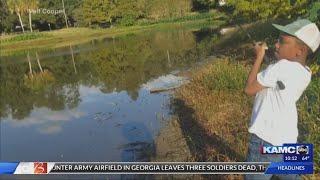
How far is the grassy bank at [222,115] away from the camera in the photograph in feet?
26.2

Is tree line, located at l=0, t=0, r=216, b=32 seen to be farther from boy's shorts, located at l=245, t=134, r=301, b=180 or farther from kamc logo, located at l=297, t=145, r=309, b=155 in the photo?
kamc logo, located at l=297, t=145, r=309, b=155

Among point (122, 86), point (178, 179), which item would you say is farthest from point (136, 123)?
point (122, 86)

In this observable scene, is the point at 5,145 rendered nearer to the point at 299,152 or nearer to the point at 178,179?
the point at 178,179

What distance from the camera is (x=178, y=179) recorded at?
9.17 m

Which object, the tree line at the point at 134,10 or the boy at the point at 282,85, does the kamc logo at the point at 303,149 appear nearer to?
the boy at the point at 282,85

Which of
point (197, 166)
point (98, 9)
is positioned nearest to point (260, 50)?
point (197, 166)

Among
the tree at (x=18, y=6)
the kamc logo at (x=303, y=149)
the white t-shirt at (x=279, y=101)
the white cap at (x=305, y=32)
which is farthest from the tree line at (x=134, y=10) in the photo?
the kamc logo at (x=303, y=149)

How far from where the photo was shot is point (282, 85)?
197 inches

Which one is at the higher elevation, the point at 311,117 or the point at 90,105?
the point at 311,117

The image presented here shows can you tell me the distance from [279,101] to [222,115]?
22.4 feet

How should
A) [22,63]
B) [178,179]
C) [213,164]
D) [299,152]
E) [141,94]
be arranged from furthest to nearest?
[22,63]
[141,94]
[178,179]
[213,164]
[299,152]

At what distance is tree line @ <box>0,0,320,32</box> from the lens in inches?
593

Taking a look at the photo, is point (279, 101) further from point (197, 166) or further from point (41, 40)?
point (41, 40)

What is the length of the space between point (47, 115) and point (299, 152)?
15.2 m
